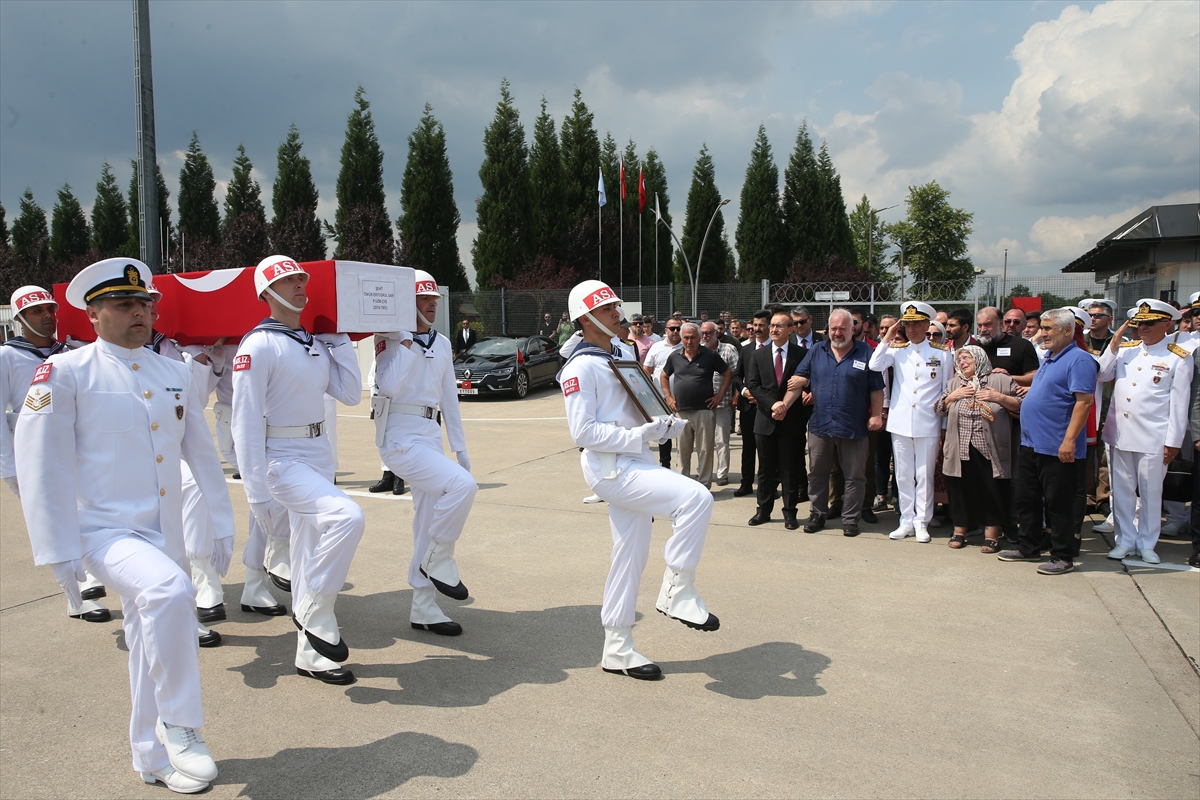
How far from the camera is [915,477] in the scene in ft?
25.6

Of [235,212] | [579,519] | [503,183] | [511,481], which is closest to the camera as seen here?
[579,519]

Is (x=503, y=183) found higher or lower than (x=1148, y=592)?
higher

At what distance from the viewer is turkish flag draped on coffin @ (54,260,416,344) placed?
16.9 feet

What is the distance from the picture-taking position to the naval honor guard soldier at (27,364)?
572 cm

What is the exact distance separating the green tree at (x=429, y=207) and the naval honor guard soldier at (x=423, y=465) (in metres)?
38.6

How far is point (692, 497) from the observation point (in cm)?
441

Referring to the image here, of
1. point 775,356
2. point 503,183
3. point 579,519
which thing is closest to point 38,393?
point 579,519

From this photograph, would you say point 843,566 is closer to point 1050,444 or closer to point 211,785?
point 1050,444

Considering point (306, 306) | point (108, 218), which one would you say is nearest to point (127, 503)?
point (306, 306)

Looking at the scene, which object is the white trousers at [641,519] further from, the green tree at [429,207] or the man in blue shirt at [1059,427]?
the green tree at [429,207]

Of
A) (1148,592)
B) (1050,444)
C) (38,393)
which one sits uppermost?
(38,393)

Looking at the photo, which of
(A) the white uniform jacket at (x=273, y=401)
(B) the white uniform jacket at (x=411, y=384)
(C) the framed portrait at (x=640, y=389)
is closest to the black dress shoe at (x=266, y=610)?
(A) the white uniform jacket at (x=273, y=401)

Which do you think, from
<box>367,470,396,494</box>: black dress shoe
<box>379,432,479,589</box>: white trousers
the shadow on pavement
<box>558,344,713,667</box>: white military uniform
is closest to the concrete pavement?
the shadow on pavement

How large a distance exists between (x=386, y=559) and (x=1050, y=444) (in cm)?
551
